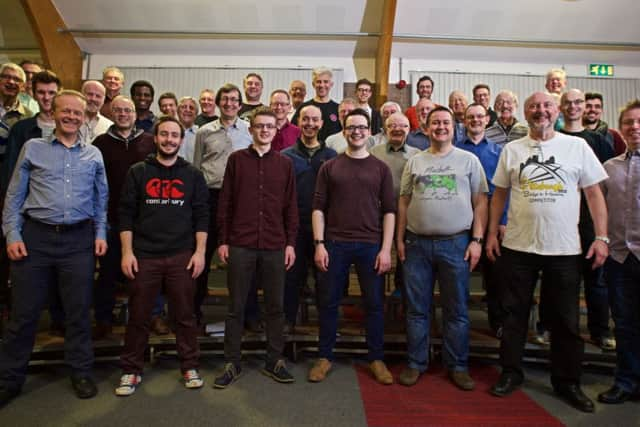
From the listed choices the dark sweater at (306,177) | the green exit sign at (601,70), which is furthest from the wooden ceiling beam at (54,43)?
the green exit sign at (601,70)

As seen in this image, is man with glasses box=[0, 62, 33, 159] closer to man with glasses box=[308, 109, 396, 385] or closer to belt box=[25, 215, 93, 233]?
belt box=[25, 215, 93, 233]

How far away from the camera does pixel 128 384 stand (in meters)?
2.42

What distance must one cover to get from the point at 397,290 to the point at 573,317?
1354 millimetres

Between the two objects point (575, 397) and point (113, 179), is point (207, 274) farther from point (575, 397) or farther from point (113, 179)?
point (575, 397)

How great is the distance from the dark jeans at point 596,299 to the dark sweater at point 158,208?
2556 millimetres

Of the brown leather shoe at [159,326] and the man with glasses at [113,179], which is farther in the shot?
the brown leather shoe at [159,326]

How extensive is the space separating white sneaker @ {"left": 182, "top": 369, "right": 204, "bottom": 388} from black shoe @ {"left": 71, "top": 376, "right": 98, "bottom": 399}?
48cm

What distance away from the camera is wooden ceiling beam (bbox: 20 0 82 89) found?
21.0 feet

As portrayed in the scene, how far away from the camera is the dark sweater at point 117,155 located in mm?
2885

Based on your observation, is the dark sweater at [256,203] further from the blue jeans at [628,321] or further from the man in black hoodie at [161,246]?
the blue jeans at [628,321]

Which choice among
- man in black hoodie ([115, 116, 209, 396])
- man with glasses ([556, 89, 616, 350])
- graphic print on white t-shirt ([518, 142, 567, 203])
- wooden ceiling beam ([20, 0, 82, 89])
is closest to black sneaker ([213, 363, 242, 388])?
man in black hoodie ([115, 116, 209, 396])

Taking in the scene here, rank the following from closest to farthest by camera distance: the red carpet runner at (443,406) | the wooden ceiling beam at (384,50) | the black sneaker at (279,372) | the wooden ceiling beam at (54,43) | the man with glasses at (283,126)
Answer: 1. the red carpet runner at (443,406)
2. the black sneaker at (279,372)
3. the man with glasses at (283,126)
4. the wooden ceiling beam at (384,50)
5. the wooden ceiling beam at (54,43)

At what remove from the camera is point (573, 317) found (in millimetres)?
2363

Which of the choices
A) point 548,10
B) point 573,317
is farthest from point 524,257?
point 548,10
